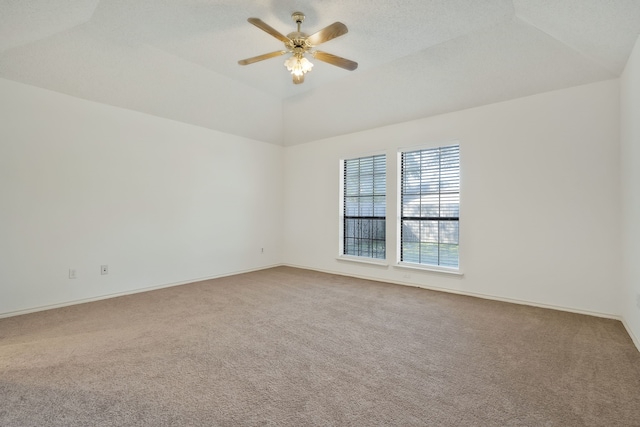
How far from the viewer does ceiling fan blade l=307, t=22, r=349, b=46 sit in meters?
2.45

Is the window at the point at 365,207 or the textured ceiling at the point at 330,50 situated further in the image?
the window at the point at 365,207

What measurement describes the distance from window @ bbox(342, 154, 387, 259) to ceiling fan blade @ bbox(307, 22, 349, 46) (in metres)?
2.76

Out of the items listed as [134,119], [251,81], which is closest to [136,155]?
[134,119]

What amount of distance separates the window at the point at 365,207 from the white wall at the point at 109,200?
1.97 m

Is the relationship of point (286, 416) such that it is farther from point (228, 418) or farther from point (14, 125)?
point (14, 125)

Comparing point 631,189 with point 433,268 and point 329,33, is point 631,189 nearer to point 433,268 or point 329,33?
point 433,268

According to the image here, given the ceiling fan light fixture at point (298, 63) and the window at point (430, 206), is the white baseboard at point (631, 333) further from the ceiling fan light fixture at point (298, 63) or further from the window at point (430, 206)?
the ceiling fan light fixture at point (298, 63)

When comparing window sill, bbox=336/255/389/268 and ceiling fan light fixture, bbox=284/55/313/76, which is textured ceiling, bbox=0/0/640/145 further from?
window sill, bbox=336/255/389/268

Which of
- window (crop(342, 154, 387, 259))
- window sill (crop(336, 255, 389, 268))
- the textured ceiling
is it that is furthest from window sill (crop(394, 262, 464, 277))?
the textured ceiling

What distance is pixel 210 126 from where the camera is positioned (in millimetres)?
5117

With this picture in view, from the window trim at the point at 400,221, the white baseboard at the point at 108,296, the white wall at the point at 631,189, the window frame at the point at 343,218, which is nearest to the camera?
the white wall at the point at 631,189

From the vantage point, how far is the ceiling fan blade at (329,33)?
245cm

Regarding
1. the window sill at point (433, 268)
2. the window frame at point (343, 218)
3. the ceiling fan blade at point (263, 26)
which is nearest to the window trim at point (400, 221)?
the window sill at point (433, 268)

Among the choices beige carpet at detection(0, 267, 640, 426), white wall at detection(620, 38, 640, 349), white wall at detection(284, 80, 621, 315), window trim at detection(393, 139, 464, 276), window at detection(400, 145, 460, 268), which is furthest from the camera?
window at detection(400, 145, 460, 268)
